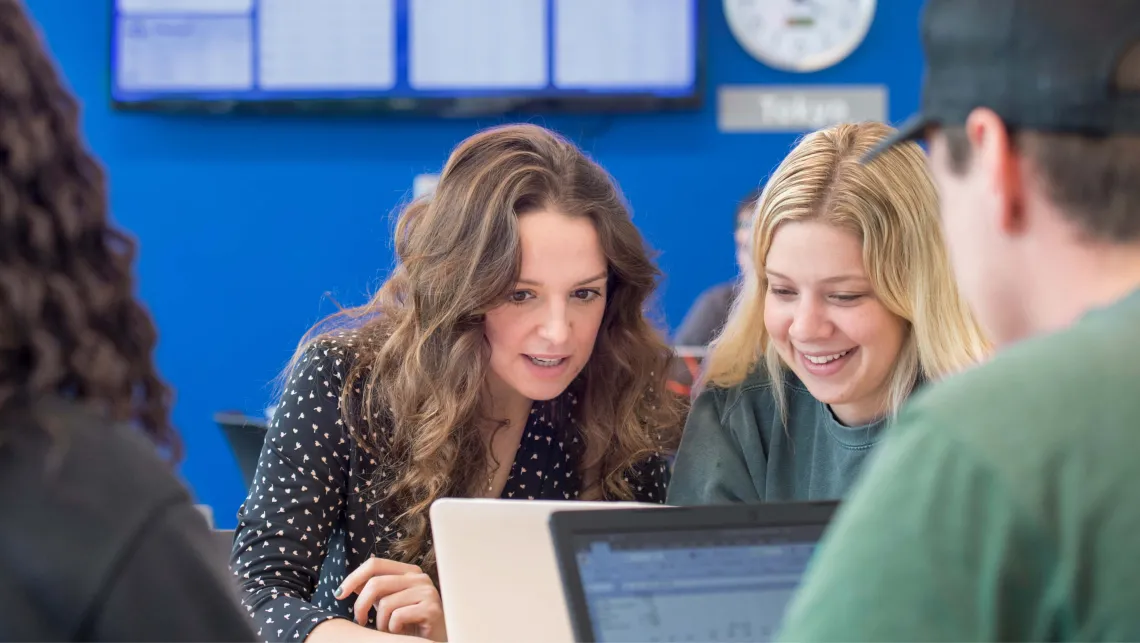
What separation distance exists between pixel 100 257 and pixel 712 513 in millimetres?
545

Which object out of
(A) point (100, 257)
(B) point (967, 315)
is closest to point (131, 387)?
(A) point (100, 257)

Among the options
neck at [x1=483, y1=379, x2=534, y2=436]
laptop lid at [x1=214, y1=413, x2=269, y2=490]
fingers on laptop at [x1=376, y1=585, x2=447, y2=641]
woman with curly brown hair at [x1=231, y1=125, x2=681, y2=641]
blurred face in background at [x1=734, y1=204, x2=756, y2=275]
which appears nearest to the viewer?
fingers on laptop at [x1=376, y1=585, x2=447, y2=641]

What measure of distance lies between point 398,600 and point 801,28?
2.98m

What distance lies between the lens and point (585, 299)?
176 centimetres

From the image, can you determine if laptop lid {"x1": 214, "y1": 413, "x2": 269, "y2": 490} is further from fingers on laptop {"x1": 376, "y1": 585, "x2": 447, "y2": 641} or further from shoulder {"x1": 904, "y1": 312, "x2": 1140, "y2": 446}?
shoulder {"x1": 904, "y1": 312, "x2": 1140, "y2": 446}

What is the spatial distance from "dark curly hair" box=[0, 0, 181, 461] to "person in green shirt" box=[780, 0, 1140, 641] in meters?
0.44

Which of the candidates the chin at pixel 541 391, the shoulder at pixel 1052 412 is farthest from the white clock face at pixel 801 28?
the shoulder at pixel 1052 412

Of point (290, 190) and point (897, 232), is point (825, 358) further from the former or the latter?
point (290, 190)

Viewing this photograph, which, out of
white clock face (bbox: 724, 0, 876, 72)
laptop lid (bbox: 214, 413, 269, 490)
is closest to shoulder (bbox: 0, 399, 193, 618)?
laptop lid (bbox: 214, 413, 269, 490)

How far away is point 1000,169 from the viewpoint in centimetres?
68

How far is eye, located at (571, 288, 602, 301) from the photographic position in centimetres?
175

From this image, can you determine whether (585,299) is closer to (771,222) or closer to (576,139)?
(771,222)

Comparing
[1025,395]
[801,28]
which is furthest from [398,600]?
[801,28]

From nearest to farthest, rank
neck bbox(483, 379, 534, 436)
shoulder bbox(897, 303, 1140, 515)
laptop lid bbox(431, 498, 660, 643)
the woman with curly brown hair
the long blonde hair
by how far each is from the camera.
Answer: shoulder bbox(897, 303, 1140, 515) → laptop lid bbox(431, 498, 660, 643) → the long blonde hair → the woman with curly brown hair → neck bbox(483, 379, 534, 436)
